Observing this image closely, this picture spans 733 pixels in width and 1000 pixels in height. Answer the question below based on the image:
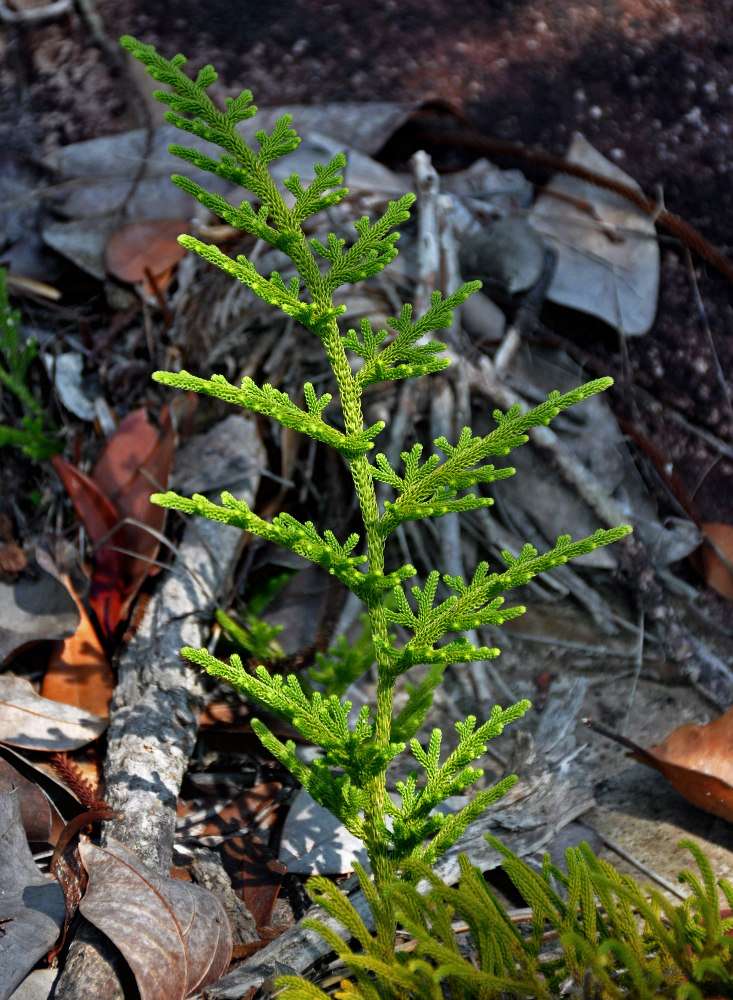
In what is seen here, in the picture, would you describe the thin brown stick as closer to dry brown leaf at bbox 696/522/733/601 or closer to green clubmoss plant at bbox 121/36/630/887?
dry brown leaf at bbox 696/522/733/601

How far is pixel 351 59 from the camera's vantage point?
4.07 m

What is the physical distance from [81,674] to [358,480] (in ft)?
4.17

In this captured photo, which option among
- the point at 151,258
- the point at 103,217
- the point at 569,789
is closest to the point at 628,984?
the point at 569,789

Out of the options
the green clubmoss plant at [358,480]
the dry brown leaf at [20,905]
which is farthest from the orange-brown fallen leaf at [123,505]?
the green clubmoss plant at [358,480]

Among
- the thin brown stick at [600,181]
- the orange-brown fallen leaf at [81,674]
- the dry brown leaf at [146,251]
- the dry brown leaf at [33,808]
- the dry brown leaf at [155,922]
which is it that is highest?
the thin brown stick at [600,181]

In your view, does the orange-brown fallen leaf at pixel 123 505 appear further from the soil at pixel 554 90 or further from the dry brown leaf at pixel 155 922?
the dry brown leaf at pixel 155 922

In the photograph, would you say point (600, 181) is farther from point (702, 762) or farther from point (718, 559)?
point (702, 762)

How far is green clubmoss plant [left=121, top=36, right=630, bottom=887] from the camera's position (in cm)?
134

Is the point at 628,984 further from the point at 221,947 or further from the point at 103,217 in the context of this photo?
the point at 103,217

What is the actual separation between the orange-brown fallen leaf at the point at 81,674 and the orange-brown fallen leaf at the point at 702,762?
142 cm

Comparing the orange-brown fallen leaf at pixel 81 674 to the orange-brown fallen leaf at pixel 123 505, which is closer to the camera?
the orange-brown fallen leaf at pixel 81 674

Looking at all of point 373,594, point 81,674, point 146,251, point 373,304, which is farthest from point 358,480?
point 146,251

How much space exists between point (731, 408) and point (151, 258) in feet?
8.02

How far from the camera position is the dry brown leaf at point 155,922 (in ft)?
4.80
